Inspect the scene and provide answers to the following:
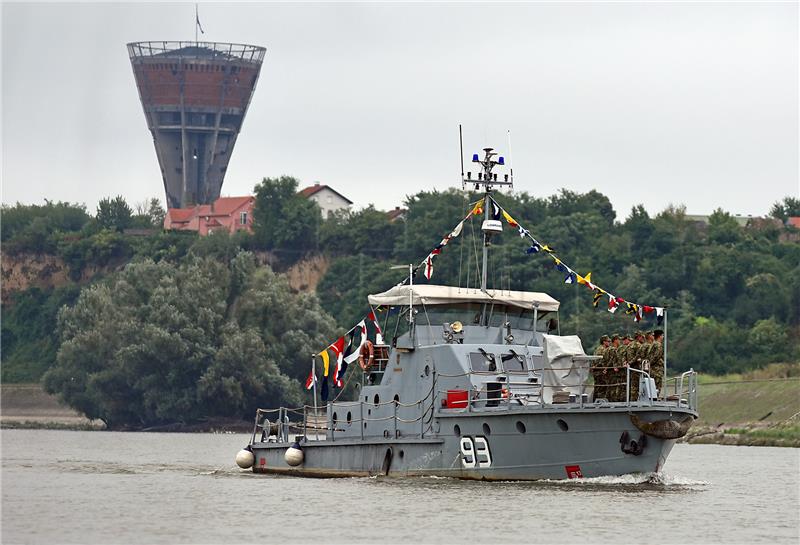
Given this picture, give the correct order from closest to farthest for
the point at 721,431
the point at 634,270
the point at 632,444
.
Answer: the point at 632,444 < the point at 721,431 < the point at 634,270

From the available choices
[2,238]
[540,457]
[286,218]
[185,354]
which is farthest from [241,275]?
[540,457]

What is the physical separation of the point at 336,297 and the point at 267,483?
91.5 metres

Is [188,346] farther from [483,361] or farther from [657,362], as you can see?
[657,362]

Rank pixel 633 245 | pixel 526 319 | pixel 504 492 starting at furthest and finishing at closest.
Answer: pixel 633 245, pixel 526 319, pixel 504 492

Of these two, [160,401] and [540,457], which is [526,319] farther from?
[160,401]

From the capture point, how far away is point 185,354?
103625 mm

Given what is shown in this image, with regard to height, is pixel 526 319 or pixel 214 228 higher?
pixel 214 228

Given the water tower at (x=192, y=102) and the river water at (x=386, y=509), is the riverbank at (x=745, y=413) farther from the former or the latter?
the water tower at (x=192, y=102)

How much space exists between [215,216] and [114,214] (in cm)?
1004

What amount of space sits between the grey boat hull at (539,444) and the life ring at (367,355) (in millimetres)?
3427

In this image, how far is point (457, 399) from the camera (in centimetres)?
4225

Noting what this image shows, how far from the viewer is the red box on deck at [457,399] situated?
42.0 meters

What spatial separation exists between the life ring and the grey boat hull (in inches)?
135

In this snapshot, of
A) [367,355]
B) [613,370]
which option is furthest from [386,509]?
[367,355]
